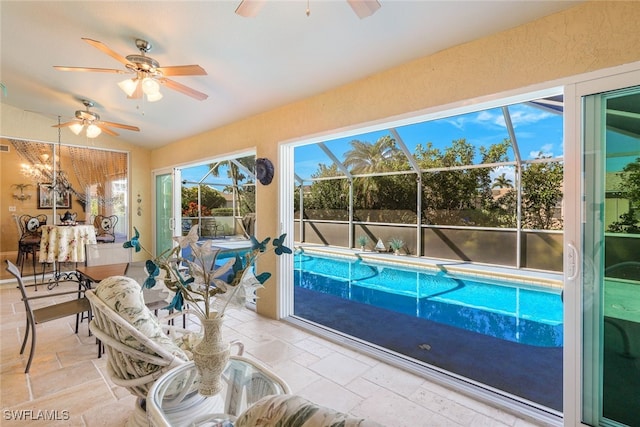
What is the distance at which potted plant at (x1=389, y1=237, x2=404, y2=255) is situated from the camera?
8242mm

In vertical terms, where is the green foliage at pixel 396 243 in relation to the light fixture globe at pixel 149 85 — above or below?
below

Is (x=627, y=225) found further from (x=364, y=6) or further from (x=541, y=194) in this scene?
(x=541, y=194)

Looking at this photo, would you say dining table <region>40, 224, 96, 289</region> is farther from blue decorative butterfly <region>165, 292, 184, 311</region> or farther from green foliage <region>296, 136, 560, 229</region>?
green foliage <region>296, 136, 560, 229</region>

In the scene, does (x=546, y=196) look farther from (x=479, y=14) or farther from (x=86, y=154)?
(x=86, y=154)

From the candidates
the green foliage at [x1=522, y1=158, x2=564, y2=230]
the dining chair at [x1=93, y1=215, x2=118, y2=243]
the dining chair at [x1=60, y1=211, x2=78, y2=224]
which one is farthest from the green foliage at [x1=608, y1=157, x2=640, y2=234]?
the dining chair at [x1=93, y1=215, x2=118, y2=243]

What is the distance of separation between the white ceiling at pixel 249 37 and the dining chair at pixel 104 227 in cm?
319

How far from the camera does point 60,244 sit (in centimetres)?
491

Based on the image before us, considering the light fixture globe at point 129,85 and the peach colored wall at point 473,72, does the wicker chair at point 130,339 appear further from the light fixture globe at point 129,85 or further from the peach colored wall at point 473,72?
the peach colored wall at point 473,72

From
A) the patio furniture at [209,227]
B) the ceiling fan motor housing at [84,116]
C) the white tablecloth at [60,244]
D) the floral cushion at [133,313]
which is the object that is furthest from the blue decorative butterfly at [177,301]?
the patio furniture at [209,227]

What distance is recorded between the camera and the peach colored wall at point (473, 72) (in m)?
1.84

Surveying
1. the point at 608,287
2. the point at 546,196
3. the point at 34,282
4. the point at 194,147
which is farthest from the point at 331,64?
the point at 34,282

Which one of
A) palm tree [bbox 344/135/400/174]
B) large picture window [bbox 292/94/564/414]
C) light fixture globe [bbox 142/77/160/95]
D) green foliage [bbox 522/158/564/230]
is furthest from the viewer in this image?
palm tree [bbox 344/135/400/174]

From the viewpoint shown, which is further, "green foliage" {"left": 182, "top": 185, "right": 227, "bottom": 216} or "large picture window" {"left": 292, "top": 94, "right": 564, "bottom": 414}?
"green foliage" {"left": 182, "top": 185, "right": 227, "bottom": 216}

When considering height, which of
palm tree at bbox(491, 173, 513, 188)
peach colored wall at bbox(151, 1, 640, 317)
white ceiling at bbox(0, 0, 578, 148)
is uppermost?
white ceiling at bbox(0, 0, 578, 148)
